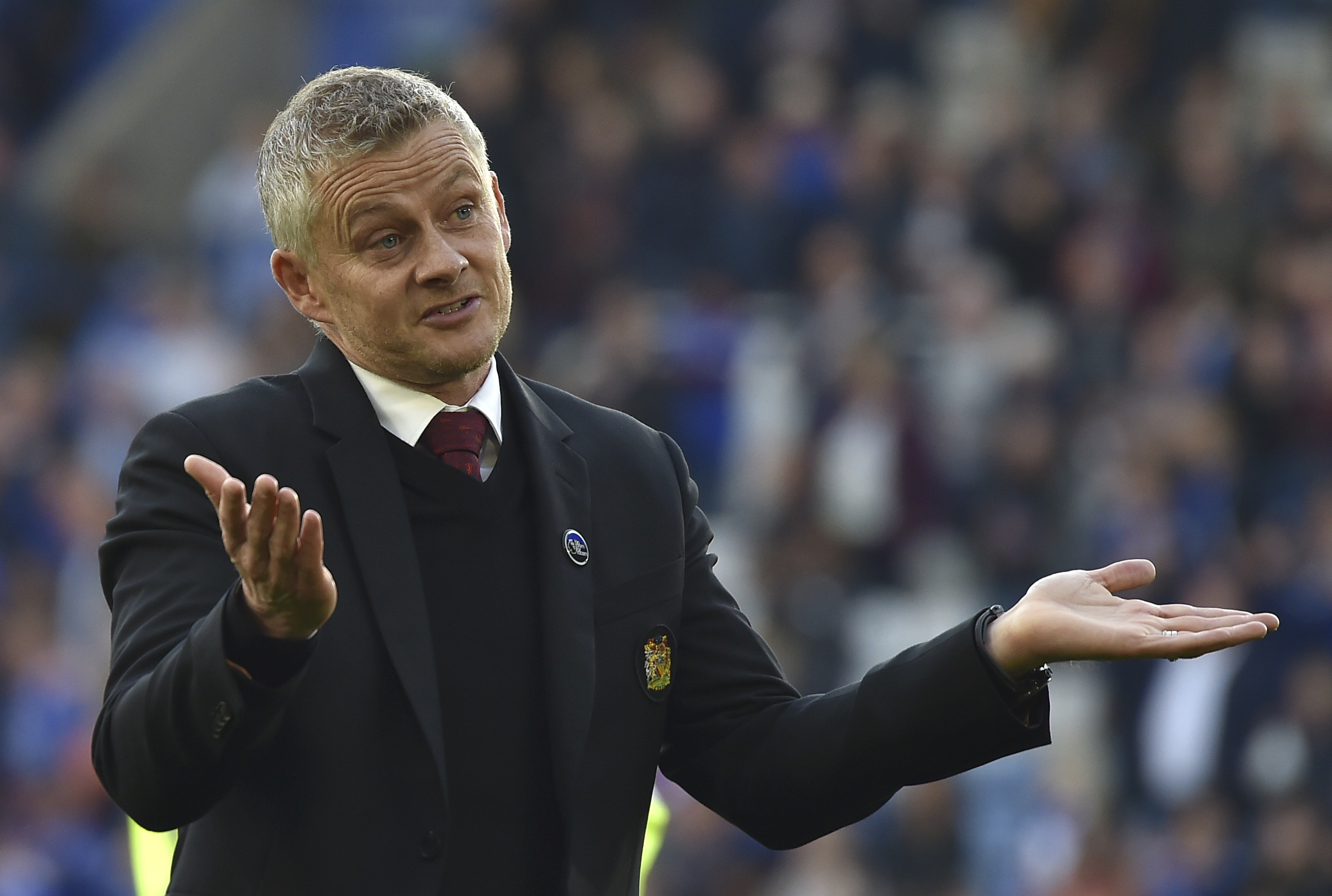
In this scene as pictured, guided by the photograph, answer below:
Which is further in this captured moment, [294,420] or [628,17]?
[628,17]

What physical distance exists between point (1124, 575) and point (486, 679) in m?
0.84

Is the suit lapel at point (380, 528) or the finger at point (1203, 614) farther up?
the suit lapel at point (380, 528)

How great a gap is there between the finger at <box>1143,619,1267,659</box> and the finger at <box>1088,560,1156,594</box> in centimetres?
9

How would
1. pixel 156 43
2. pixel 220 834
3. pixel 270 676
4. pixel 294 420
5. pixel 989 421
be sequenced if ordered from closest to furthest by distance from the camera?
pixel 270 676, pixel 220 834, pixel 294 420, pixel 989 421, pixel 156 43

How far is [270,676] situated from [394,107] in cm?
84

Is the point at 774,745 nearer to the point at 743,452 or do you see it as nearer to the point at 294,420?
the point at 294,420

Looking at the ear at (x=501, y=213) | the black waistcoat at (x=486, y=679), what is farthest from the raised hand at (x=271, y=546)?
the ear at (x=501, y=213)

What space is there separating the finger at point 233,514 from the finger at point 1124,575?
42.3 inches

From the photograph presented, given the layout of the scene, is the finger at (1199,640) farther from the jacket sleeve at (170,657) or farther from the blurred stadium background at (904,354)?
the blurred stadium background at (904,354)

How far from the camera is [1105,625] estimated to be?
251 centimetres

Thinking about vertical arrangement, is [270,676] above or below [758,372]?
below

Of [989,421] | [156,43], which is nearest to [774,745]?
[989,421]

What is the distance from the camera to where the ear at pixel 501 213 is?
9.45 feet

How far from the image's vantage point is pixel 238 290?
11125mm
